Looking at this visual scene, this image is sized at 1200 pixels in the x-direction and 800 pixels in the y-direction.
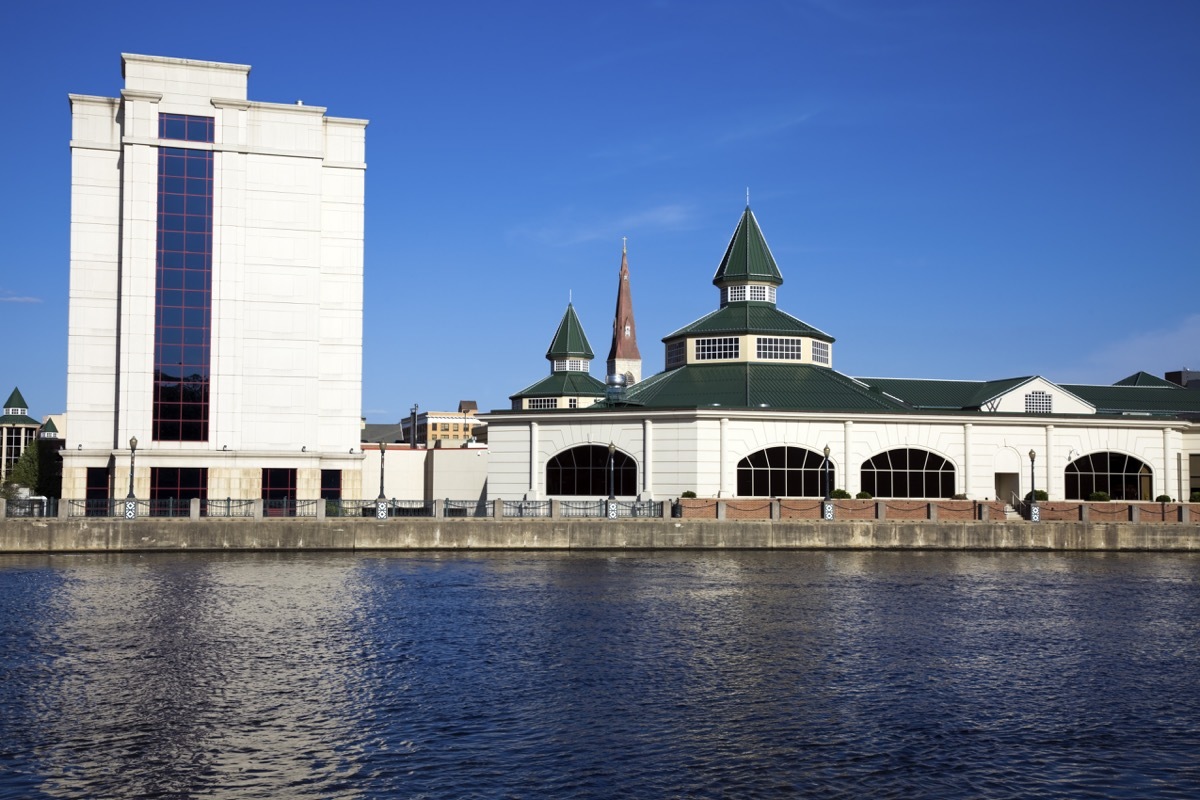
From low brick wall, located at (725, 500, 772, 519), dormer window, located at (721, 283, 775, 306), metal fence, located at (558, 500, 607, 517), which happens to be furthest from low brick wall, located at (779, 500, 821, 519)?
dormer window, located at (721, 283, 775, 306)

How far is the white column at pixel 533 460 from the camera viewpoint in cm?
7238

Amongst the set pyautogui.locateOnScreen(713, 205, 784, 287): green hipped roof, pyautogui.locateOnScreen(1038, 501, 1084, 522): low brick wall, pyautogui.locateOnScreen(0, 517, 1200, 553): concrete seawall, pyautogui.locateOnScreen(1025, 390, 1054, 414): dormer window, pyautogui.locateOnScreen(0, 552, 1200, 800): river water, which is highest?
pyautogui.locateOnScreen(713, 205, 784, 287): green hipped roof

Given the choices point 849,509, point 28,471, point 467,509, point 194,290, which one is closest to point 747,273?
point 849,509

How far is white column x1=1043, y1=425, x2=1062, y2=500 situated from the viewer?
242 ft

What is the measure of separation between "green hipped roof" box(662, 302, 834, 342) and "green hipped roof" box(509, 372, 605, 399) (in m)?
34.8

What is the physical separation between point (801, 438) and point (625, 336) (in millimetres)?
110949

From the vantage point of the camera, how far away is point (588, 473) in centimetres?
7181

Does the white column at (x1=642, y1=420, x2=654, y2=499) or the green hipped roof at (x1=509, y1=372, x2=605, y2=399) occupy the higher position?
the green hipped roof at (x1=509, y1=372, x2=605, y2=399)

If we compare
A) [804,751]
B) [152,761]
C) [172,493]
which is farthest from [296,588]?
[172,493]

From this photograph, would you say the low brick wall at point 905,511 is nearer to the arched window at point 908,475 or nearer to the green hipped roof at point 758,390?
the arched window at point 908,475

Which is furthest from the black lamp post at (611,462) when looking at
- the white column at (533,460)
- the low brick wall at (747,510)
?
the low brick wall at (747,510)

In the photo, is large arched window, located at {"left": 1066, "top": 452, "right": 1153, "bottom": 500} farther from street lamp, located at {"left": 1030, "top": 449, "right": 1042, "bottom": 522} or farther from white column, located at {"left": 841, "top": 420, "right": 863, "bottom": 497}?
white column, located at {"left": 841, "top": 420, "right": 863, "bottom": 497}

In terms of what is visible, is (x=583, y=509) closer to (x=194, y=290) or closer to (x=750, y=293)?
(x=750, y=293)

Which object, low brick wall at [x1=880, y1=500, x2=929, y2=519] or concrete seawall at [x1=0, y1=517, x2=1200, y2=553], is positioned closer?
concrete seawall at [x1=0, y1=517, x2=1200, y2=553]
